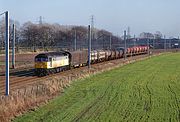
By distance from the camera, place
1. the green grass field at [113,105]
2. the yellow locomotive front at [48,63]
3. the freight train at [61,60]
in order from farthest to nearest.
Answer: the freight train at [61,60] → the yellow locomotive front at [48,63] → the green grass field at [113,105]

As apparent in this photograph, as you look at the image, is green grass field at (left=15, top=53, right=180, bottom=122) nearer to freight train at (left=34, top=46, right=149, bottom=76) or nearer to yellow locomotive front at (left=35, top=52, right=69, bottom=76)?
yellow locomotive front at (left=35, top=52, right=69, bottom=76)

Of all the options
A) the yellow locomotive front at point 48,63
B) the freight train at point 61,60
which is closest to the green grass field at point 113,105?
the yellow locomotive front at point 48,63

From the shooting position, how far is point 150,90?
1187 inches

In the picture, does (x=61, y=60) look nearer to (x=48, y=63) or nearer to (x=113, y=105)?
(x=48, y=63)

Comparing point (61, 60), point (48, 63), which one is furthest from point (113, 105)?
point (61, 60)

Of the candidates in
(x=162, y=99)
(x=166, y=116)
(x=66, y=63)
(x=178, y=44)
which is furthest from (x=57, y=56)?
(x=178, y=44)

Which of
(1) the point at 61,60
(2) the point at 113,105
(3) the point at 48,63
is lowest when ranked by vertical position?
(2) the point at 113,105

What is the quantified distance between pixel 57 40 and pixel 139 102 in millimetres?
101283

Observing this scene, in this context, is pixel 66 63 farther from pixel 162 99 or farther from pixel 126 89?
pixel 162 99

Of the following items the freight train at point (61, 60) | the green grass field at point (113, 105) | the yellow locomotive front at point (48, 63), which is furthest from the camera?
the freight train at point (61, 60)

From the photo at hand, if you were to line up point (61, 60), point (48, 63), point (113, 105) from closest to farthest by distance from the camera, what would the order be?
point (113, 105)
point (48, 63)
point (61, 60)

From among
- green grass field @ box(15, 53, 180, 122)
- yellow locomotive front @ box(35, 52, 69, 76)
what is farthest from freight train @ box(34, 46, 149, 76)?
green grass field @ box(15, 53, 180, 122)

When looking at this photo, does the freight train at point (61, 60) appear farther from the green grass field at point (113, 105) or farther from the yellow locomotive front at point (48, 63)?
the green grass field at point (113, 105)

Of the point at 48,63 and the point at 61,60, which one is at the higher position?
the point at 61,60
